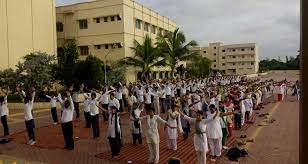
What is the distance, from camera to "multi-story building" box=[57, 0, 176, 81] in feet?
119

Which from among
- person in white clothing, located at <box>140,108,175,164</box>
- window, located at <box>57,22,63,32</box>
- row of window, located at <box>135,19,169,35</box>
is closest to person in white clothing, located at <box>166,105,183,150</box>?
person in white clothing, located at <box>140,108,175,164</box>

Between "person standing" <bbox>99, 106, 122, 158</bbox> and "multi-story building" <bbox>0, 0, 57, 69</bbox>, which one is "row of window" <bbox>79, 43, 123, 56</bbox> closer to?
"multi-story building" <bbox>0, 0, 57, 69</bbox>

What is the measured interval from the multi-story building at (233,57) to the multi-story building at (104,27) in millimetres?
60554

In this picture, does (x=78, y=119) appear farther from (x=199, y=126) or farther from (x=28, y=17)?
(x=28, y=17)

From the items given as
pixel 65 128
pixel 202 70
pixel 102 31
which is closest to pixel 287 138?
pixel 65 128

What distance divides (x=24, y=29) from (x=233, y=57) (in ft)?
251

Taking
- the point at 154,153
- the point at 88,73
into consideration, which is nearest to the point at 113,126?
the point at 154,153

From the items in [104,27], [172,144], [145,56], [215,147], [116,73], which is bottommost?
[172,144]

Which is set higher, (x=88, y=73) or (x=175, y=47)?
(x=175, y=47)

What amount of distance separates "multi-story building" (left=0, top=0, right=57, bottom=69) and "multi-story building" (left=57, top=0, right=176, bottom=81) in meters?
5.13

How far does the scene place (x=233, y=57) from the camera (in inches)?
3888

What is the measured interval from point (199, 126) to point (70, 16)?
111 feet

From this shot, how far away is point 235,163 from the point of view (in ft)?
28.6

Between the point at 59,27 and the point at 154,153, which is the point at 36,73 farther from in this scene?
the point at 59,27
